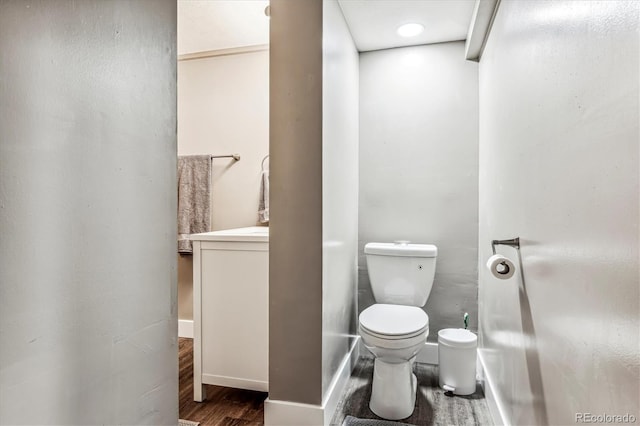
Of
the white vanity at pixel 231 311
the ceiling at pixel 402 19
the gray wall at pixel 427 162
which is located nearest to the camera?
the white vanity at pixel 231 311

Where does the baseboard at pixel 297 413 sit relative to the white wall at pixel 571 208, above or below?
below

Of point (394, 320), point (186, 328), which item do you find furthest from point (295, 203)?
point (186, 328)

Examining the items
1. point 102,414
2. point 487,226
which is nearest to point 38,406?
point 102,414

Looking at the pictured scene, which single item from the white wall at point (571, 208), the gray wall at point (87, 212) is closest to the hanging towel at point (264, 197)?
the white wall at point (571, 208)

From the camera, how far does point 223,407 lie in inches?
74.7

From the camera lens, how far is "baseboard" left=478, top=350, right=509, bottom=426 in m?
1.58

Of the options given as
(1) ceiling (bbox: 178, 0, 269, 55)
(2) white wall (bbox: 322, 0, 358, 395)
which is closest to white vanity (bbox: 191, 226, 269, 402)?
(2) white wall (bbox: 322, 0, 358, 395)

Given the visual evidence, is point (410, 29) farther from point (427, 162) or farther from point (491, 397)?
point (491, 397)

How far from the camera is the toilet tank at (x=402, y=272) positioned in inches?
88.7

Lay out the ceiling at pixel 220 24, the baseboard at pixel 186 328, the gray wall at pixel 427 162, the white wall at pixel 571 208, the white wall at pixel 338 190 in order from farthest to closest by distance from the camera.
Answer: the baseboard at pixel 186 328
the gray wall at pixel 427 162
the ceiling at pixel 220 24
the white wall at pixel 338 190
the white wall at pixel 571 208

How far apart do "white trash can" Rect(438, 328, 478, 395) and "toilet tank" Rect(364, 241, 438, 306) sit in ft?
1.05

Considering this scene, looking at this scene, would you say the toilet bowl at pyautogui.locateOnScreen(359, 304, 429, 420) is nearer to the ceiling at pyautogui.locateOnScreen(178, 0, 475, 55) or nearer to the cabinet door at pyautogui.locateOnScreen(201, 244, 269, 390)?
the cabinet door at pyautogui.locateOnScreen(201, 244, 269, 390)

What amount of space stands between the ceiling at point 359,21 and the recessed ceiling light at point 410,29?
32mm

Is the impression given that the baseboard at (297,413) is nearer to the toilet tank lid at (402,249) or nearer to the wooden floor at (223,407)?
the wooden floor at (223,407)
